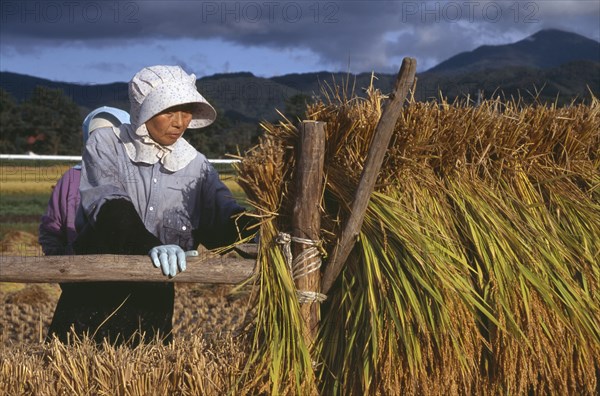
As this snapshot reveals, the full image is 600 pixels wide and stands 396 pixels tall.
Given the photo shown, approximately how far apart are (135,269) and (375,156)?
1050mm

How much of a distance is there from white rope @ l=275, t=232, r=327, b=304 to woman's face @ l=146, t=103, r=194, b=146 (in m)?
0.89

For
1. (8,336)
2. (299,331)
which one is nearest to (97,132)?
(299,331)

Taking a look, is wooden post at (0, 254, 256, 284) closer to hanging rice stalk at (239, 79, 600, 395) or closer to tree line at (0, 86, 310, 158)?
hanging rice stalk at (239, 79, 600, 395)

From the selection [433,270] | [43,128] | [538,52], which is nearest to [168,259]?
[433,270]

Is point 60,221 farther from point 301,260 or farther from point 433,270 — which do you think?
point 433,270

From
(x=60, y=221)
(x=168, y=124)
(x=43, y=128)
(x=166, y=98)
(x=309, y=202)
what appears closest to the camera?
(x=309, y=202)

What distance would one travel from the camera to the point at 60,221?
431 centimetres

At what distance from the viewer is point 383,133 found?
10.8 feet

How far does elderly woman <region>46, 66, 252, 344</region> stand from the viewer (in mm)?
3889

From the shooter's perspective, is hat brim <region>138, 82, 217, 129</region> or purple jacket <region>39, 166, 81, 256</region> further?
purple jacket <region>39, 166, 81, 256</region>

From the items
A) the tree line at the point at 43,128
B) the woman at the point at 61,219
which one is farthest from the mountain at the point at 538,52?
the woman at the point at 61,219

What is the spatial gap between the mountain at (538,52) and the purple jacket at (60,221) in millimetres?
112507

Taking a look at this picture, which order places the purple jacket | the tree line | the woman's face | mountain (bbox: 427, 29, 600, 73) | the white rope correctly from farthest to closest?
mountain (bbox: 427, 29, 600, 73) < the tree line < the purple jacket < the woman's face < the white rope

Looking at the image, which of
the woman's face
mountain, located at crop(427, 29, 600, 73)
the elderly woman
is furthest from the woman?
mountain, located at crop(427, 29, 600, 73)
